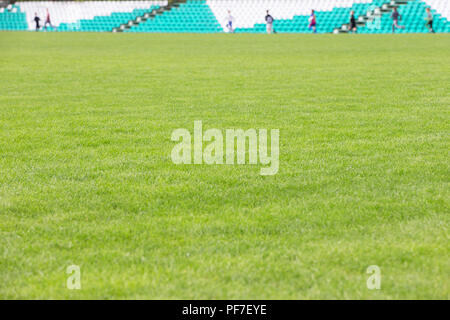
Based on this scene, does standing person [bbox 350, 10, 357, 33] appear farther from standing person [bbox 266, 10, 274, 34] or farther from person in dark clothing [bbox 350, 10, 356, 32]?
standing person [bbox 266, 10, 274, 34]

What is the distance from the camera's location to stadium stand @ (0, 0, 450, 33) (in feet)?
124

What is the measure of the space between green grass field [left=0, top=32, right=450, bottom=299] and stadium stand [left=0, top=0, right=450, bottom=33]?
2970 centimetres

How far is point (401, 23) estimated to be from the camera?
37.4 meters

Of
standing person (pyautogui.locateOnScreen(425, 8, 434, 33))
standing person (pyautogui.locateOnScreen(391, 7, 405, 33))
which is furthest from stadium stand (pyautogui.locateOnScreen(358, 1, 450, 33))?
standing person (pyautogui.locateOnScreen(425, 8, 434, 33))

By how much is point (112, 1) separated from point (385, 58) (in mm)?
37440

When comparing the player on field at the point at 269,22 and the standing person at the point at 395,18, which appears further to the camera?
the player on field at the point at 269,22

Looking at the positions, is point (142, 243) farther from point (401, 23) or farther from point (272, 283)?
point (401, 23)

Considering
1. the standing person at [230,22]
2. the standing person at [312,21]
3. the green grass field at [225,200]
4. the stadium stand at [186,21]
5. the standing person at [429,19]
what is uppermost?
the stadium stand at [186,21]

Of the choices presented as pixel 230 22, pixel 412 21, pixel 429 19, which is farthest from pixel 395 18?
pixel 230 22

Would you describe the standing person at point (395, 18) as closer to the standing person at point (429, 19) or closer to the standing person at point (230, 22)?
the standing person at point (429, 19)

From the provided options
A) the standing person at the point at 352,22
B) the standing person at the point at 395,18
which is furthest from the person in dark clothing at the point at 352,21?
the standing person at the point at 395,18

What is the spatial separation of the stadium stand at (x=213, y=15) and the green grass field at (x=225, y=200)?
2970 centimetres

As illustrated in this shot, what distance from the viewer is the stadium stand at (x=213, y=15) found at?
3791cm
